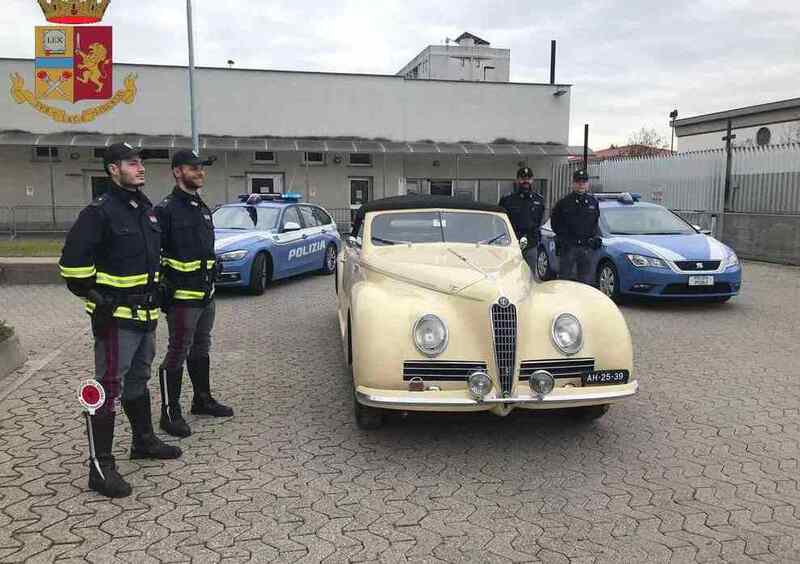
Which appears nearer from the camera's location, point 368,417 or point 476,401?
point 476,401

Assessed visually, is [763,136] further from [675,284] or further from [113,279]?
[113,279]

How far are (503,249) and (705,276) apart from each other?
4987mm

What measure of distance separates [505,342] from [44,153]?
25.2 m

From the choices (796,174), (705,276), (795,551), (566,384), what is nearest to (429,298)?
(566,384)

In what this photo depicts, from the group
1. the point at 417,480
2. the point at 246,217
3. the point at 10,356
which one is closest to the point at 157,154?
the point at 246,217

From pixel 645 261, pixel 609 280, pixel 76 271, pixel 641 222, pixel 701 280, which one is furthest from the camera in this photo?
pixel 641 222

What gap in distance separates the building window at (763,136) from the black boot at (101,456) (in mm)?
45215

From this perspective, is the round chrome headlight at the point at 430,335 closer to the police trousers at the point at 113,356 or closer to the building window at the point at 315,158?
the police trousers at the point at 113,356

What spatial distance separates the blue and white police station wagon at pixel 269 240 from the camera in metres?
10.7

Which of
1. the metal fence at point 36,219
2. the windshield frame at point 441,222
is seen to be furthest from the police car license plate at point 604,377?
the metal fence at point 36,219

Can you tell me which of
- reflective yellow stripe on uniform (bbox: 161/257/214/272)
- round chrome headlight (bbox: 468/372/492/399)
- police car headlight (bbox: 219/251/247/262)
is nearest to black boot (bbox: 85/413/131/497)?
reflective yellow stripe on uniform (bbox: 161/257/214/272)

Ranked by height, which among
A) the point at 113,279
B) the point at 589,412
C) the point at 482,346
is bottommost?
the point at 589,412

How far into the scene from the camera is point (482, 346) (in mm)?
4289

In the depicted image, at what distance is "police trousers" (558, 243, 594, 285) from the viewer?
879cm
